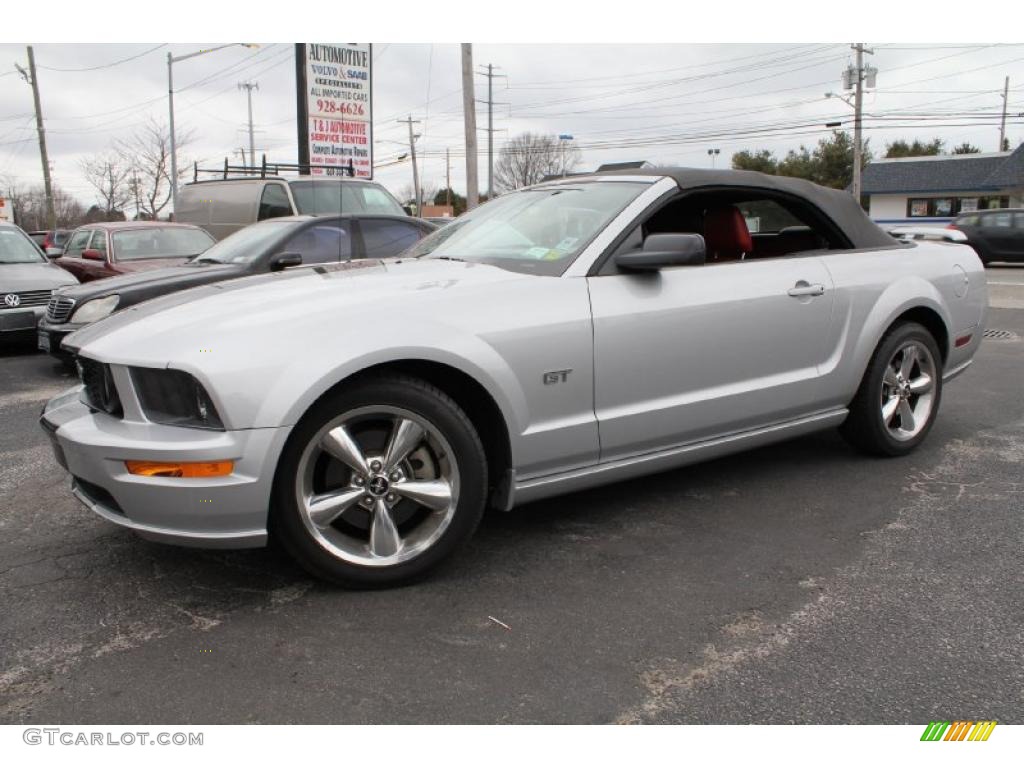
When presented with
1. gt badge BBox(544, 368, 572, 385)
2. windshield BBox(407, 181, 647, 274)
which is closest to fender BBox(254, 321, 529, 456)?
gt badge BBox(544, 368, 572, 385)

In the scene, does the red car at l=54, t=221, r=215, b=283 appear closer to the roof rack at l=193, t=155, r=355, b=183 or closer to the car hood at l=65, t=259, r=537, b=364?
the roof rack at l=193, t=155, r=355, b=183

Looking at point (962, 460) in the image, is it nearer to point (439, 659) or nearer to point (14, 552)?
point (439, 659)

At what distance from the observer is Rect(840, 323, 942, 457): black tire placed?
4418 millimetres

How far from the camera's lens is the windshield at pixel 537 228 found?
11.7ft

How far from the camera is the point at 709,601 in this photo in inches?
117

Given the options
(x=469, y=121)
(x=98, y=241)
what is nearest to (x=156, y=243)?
(x=98, y=241)

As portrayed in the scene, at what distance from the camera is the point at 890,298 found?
442 cm

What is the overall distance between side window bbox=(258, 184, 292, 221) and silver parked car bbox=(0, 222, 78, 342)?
300cm

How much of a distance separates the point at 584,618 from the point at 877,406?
2411 mm

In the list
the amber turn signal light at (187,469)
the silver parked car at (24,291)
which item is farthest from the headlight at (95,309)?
the amber turn signal light at (187,469)

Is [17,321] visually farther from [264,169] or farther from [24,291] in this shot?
[264,169]

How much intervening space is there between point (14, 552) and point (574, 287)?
8.28 ft

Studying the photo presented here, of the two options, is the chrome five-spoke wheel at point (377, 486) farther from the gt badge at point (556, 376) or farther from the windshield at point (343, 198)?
the windshield at point (343, 198)
